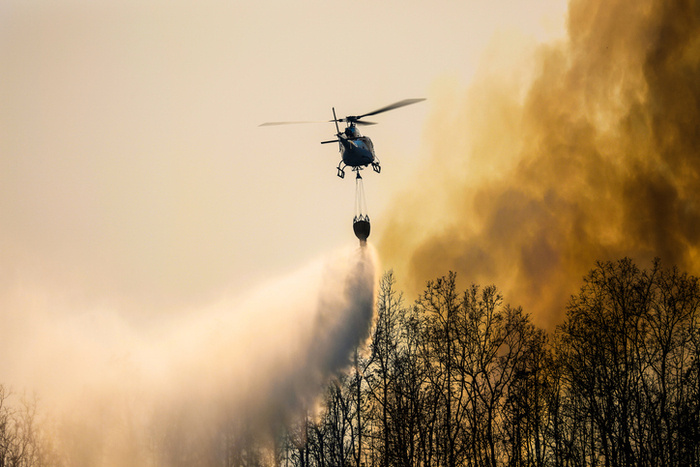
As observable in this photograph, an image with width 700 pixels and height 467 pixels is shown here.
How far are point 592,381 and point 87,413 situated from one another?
2452 inches

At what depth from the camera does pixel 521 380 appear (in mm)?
51500

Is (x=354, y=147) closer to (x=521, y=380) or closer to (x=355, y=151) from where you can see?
(x=355, y=151)

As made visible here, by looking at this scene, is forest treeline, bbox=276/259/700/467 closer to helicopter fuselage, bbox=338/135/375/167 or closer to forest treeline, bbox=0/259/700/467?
forest treeline, bbox=0/259/700/467

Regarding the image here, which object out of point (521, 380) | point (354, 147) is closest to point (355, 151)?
point (354, 147)

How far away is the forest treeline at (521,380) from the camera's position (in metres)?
47.1

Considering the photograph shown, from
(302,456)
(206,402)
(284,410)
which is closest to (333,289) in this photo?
(284,410)

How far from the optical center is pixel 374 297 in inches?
2552

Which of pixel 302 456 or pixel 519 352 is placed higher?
pixel 519 352

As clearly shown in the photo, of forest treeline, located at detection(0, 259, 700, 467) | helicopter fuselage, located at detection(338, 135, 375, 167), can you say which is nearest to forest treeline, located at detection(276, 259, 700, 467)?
forest treeline, located at detection(0, 259, 700, 467)

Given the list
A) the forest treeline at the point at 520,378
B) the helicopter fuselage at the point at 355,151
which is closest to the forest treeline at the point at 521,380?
the forest treeline at the point at 520,378

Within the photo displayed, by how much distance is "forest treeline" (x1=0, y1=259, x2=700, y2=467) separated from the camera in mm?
47094

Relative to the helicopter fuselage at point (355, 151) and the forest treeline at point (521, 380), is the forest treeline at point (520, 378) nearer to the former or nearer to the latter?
the forest treeline at point (521, 380)

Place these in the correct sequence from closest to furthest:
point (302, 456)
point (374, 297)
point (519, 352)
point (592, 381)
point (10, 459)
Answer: point (592, 381)
point (519, 352)
point (302, 456)
point (374, 297)
point (10, 459)

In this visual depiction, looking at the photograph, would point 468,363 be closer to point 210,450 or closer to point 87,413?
point 210,450
